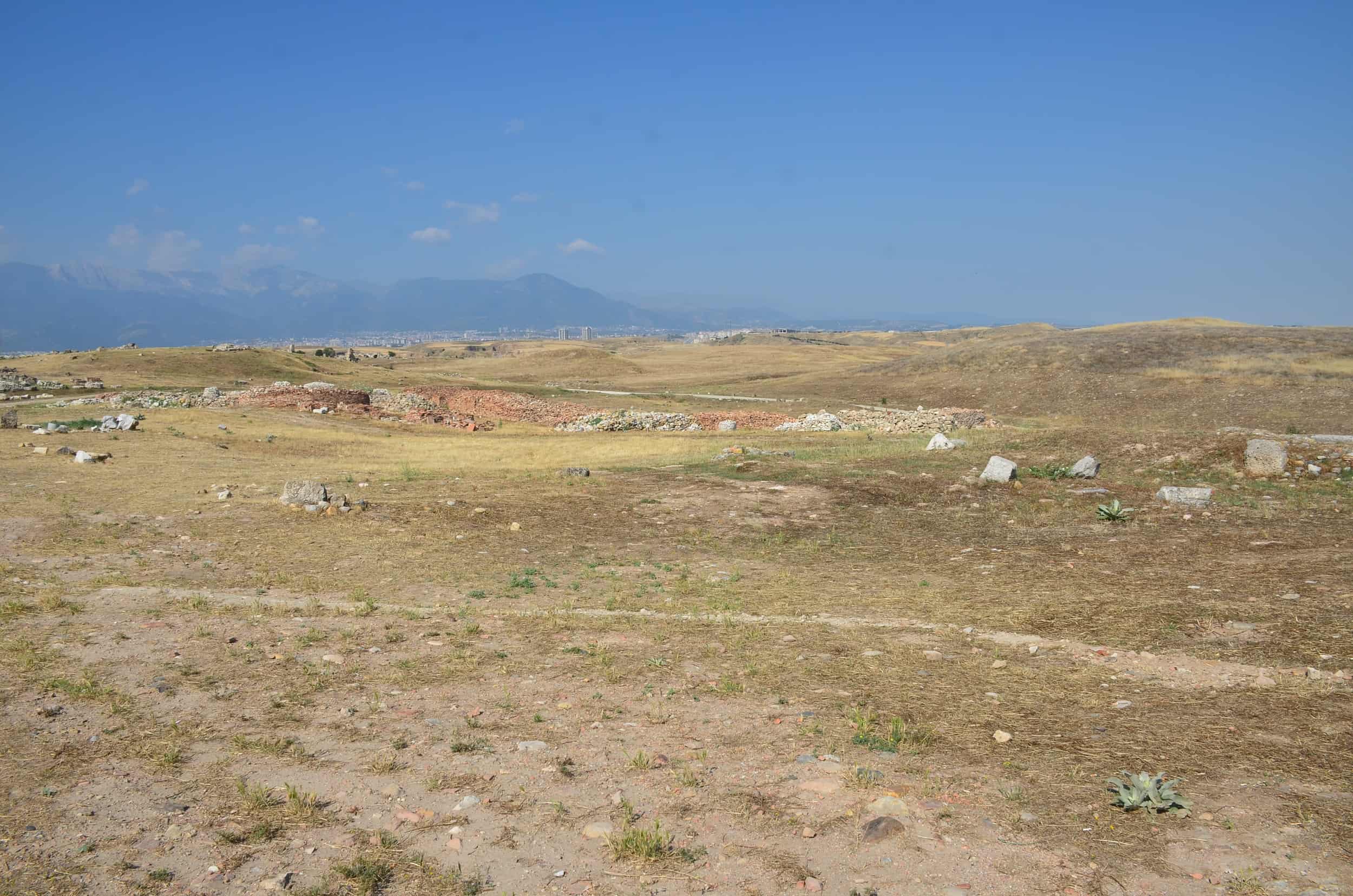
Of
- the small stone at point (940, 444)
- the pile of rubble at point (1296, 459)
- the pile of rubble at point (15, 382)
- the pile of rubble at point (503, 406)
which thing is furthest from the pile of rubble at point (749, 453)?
the pile of rubble at point (15, 382)

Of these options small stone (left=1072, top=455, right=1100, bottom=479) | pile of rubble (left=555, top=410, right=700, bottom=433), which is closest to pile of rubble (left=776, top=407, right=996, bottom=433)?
pile of rubble (left=555, top=410, right=700, bottom=433)

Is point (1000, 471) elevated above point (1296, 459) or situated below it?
below

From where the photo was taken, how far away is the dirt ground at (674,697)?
5402 mm

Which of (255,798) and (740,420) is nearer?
(255,798)

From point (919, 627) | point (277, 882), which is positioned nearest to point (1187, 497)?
point (919, 627)

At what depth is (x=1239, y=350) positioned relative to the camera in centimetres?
5103

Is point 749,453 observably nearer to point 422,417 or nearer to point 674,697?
point 674,697

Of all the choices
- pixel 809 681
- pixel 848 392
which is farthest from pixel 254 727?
pixel 848 392

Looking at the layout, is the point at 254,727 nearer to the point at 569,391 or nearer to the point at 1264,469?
the point at 1264,469

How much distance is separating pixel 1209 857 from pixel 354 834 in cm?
548

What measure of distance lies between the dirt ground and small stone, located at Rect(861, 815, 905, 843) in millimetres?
27

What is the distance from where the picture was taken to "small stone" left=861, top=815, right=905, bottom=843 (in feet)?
18.3

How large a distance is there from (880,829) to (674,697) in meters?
2.79

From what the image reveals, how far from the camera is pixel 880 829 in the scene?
567 cm
